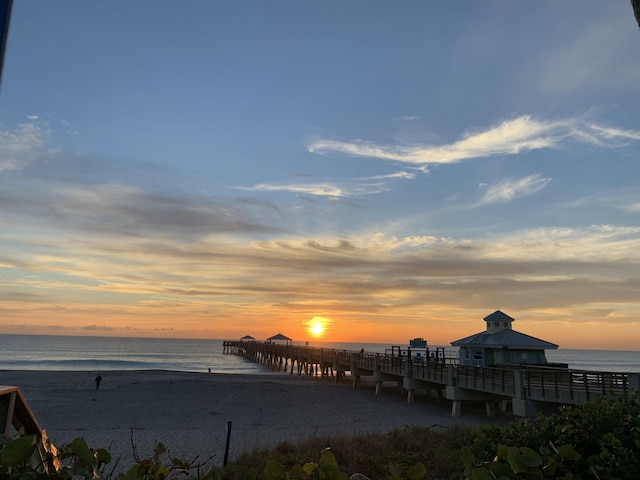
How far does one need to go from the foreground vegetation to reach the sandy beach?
391cm

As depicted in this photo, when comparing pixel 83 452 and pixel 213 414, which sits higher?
pixel 83 452

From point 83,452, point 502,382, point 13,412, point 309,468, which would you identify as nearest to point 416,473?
point 309,468

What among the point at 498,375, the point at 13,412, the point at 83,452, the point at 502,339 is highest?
the point at 502,339

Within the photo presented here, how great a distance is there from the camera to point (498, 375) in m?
21.8

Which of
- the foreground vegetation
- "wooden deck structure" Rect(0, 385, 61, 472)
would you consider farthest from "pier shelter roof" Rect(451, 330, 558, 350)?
"wooden deck structure" Rect(0, 385, 61, 472)

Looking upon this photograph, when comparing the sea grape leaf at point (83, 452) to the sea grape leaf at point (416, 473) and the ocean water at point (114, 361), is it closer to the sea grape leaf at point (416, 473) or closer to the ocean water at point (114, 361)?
the sea grape leaf at point (416, 473)

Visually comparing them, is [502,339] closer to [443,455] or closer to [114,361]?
[443,455]

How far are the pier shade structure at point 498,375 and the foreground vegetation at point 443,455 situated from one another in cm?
453

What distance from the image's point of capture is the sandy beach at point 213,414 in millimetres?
19250

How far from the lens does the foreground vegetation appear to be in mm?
1715

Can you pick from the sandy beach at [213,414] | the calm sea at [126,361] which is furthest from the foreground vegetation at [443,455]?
the calm sea at [126,361]

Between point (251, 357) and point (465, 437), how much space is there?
79265 mm

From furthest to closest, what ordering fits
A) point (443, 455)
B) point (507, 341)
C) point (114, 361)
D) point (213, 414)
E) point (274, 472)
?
point (114, 361)
point (507, 341)
point (213, 414)
point (443, 455)
point (274, 472)

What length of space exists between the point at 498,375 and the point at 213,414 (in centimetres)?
1526
